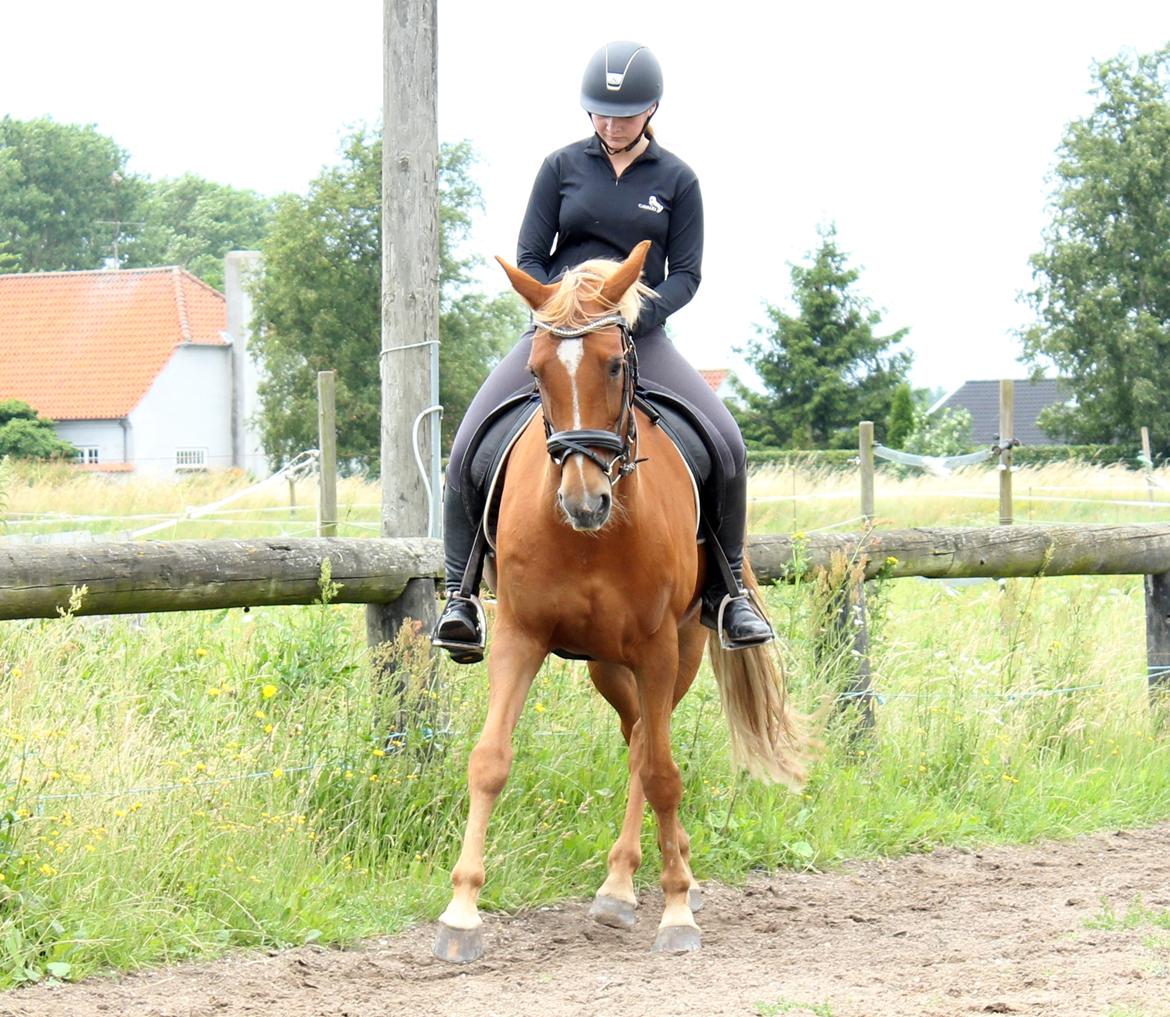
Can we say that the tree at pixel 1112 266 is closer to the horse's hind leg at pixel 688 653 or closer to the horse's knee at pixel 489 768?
the horse's hind leg at pixel 688 653

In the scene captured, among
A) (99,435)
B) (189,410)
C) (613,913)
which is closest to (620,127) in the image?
(613,913)

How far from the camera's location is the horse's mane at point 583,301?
4.76 metres

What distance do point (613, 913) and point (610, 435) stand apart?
1.88 meters

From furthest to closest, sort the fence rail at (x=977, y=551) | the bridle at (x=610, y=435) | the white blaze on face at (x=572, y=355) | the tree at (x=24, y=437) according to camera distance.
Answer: the tree at (x=24, y=437)
the fence rail at (x=977, y=551)
the white blaze on face at (x=572, y=355)
the bridle at (x=610, y=435)

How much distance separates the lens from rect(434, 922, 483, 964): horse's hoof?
472 cm

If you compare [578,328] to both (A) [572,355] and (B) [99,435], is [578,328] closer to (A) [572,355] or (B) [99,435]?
(A) [572,355]

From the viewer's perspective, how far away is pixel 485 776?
16.2ft

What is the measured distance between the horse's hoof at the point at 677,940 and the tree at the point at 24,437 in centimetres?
3339

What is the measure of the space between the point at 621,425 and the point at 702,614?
127 centimetres

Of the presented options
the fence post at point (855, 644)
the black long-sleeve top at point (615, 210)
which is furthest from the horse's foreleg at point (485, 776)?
the fence post at point (855, 644)

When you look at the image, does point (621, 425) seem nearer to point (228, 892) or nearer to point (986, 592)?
point (228, 892)

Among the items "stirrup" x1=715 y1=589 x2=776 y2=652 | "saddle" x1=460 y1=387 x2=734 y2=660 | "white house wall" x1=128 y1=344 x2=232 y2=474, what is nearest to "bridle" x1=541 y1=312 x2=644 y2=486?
"saddle" x1=460 y1=387 x2=734 y2=660

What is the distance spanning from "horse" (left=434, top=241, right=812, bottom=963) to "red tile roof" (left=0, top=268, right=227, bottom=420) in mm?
45289

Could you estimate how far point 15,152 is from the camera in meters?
73.8
